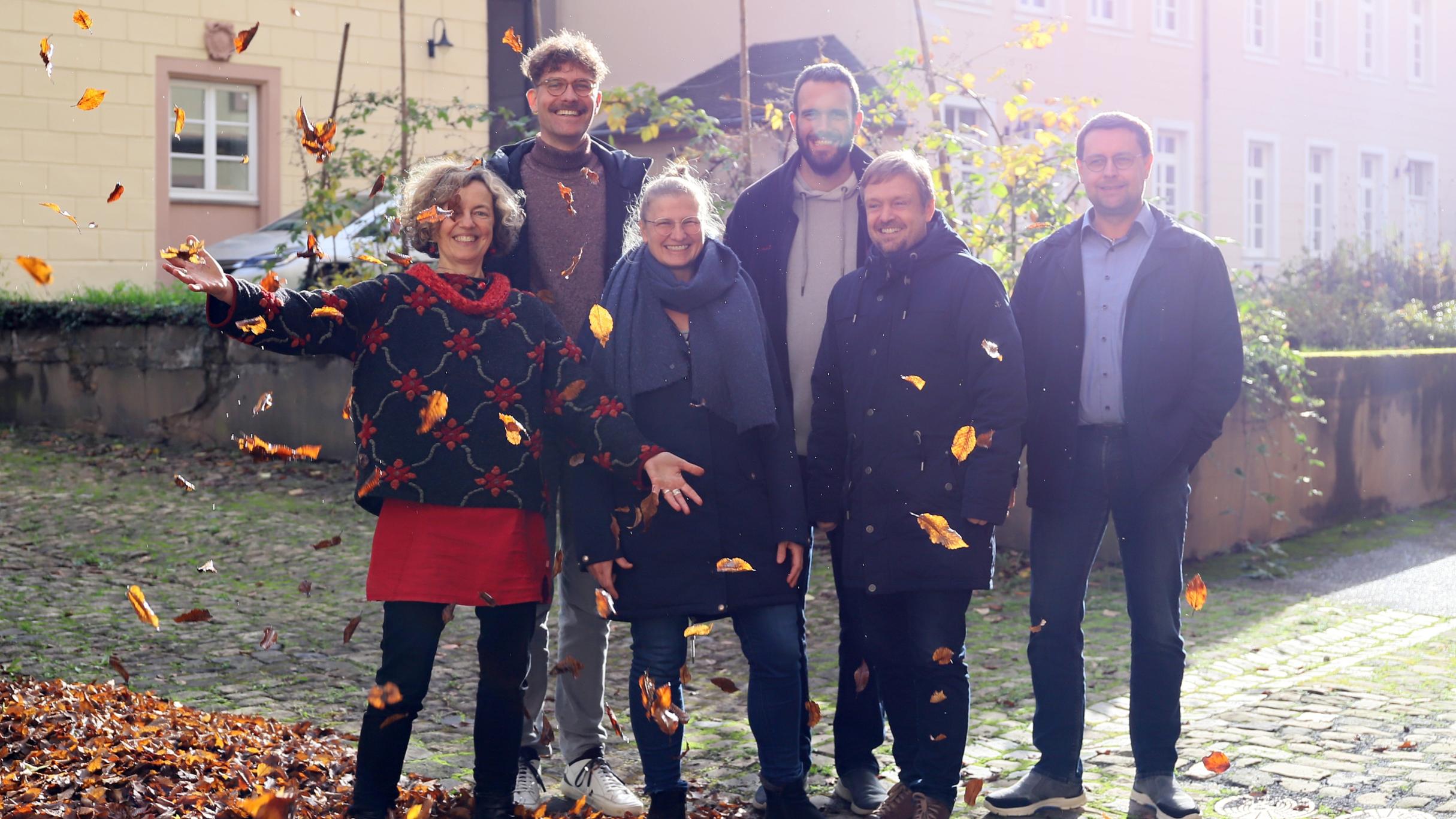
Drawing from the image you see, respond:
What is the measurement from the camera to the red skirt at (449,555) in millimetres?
4027

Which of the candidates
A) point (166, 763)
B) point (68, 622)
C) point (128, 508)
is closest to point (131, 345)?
point (128, 508)

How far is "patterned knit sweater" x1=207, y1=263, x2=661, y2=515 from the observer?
4.04 metres

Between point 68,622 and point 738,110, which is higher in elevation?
point 738,110

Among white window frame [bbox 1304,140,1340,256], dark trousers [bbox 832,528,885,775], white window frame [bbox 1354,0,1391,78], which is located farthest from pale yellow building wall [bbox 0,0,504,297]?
white window frame [bbox 1354,0,1391,78]

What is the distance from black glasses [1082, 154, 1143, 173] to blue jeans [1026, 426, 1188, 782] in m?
0.80

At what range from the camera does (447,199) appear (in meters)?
4.18

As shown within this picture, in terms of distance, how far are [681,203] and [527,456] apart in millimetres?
873

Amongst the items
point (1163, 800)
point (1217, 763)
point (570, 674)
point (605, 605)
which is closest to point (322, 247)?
→ point (570, 674)

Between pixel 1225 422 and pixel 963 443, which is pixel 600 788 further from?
pixel 1225 422

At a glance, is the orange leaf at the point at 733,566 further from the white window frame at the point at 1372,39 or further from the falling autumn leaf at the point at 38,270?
the white window frame at the point at 1372,39

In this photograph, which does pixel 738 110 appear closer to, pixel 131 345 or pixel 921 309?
pixel 131 345

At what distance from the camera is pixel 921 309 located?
4.45 metres

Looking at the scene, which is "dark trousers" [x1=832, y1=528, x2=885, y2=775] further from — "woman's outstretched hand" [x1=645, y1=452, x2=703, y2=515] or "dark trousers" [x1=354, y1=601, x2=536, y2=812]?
"dark trousers" [x1=354, y1=601, x2=536, y2=812]

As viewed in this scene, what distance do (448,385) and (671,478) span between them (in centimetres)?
67
